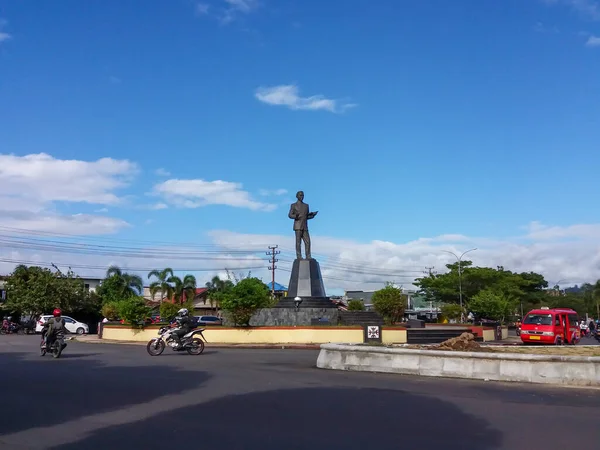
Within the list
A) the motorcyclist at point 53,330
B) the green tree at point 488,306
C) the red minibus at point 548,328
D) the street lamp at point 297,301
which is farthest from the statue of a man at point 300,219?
the motorcyclist at point 53,330

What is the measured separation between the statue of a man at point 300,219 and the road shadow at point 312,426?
987 inches

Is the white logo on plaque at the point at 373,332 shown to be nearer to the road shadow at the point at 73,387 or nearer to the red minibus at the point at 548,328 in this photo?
the red minibus at the point at 548,328

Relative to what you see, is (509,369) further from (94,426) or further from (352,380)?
(94,426)

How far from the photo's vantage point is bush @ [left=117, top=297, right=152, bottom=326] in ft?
97.7

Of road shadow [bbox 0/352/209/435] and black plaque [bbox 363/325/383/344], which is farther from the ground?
black plaque [bbox 363/325/383/344]

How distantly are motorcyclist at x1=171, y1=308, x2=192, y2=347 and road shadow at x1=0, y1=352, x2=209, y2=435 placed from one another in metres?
3.37

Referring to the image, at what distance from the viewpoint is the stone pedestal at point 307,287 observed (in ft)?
108

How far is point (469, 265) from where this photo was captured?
226ft

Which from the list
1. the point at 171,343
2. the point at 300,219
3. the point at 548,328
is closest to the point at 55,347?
the point at 171,343

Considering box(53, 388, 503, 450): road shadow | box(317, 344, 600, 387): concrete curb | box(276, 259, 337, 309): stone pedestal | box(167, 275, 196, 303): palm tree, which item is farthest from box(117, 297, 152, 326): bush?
box(167, 275, 196, 303): palm tree

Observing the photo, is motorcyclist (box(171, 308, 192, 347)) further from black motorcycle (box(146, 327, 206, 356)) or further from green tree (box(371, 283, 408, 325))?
green tree (box(371, 283, 408, 325))

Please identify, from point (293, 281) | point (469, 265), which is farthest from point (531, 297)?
point (293, 281)

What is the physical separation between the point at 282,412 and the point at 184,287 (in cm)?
6488

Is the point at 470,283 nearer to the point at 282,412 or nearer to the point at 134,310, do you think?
the point at 134,310
